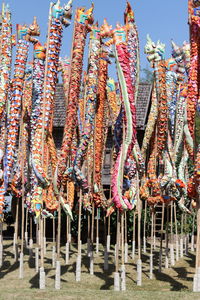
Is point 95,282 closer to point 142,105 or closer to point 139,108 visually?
point 139,108

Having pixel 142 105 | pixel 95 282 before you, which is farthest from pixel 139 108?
pixel 95 282

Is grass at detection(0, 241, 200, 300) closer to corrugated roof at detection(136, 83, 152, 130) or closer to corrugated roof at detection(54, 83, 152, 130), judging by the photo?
corrugated roof at detection(136, 83, 152, 130)

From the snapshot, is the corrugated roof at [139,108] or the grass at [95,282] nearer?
the grass at [95,282]

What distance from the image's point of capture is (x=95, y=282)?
12.7 metres

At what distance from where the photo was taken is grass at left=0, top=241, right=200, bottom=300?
991 centimetres

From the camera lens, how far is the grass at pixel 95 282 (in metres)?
9.91

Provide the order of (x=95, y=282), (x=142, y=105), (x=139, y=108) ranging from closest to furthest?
(x=95, y=282) < (x=139, y=108) < (x=142, y=105)

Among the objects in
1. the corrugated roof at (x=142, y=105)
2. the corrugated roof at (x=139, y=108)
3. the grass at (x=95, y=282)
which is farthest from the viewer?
the corrugated roof at (x=139, y=108)

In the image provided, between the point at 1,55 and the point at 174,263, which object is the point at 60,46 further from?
the point at 174,263

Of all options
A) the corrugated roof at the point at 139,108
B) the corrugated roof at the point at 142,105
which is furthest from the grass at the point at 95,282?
the corrugated roof at the point at 139,108

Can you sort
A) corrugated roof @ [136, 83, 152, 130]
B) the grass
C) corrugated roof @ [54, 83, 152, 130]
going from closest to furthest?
the grass < corrugated roof @ [136, 83, 152, 130] < corrugated roof @ [54, 83, 152, 130]

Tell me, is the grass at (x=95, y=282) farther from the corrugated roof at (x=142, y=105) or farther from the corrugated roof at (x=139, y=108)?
the corrugated roof at (x=139, y=108)

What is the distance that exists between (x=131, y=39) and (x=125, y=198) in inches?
164

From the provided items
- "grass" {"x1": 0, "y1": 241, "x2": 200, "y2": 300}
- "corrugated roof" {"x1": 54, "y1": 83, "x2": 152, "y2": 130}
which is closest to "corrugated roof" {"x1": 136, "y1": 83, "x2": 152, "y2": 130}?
"corrugated roof" {"x1": 54, "y1": 83, "x2": 152, "y2": 130}
